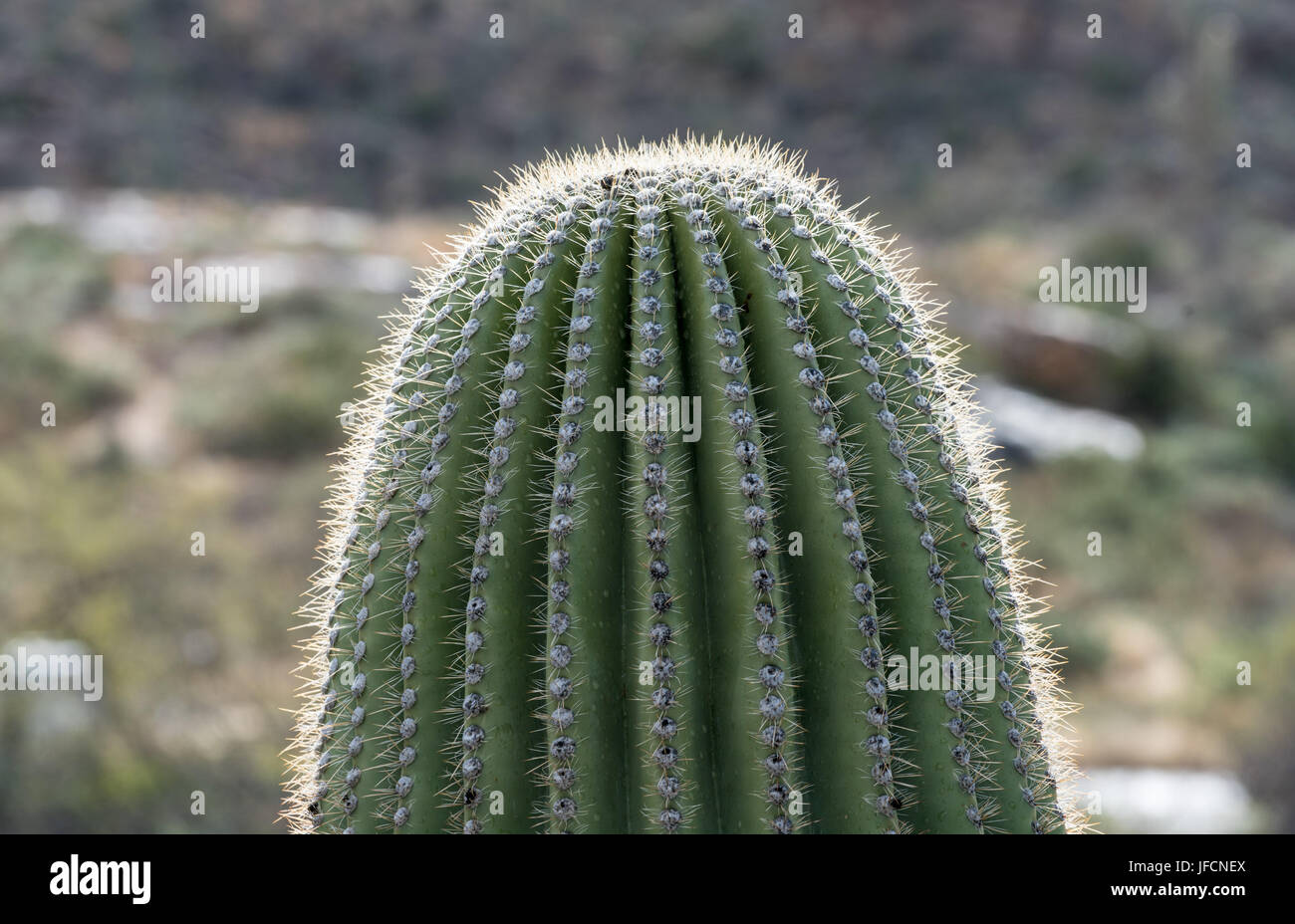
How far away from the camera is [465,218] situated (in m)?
24.7

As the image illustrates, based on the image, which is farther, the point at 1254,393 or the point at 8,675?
the point at 1254,393

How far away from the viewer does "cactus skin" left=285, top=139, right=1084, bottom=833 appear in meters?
1.97

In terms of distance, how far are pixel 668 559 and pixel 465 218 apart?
23.6 meters

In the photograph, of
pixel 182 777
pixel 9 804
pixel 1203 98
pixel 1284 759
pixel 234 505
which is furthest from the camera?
pixel 1203 98

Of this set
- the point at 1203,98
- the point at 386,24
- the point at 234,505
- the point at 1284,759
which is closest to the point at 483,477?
the point at 1284,759

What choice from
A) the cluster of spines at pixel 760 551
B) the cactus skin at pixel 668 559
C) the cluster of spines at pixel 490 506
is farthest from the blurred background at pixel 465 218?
the cluster of spines at pixel 490 506

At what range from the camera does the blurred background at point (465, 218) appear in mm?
9016

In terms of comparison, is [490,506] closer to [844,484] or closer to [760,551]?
[760,551]

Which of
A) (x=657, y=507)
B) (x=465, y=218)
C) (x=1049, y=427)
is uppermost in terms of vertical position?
(x=465, y=218)

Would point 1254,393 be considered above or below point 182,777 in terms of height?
above

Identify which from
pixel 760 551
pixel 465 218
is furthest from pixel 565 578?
pixel 465 218
